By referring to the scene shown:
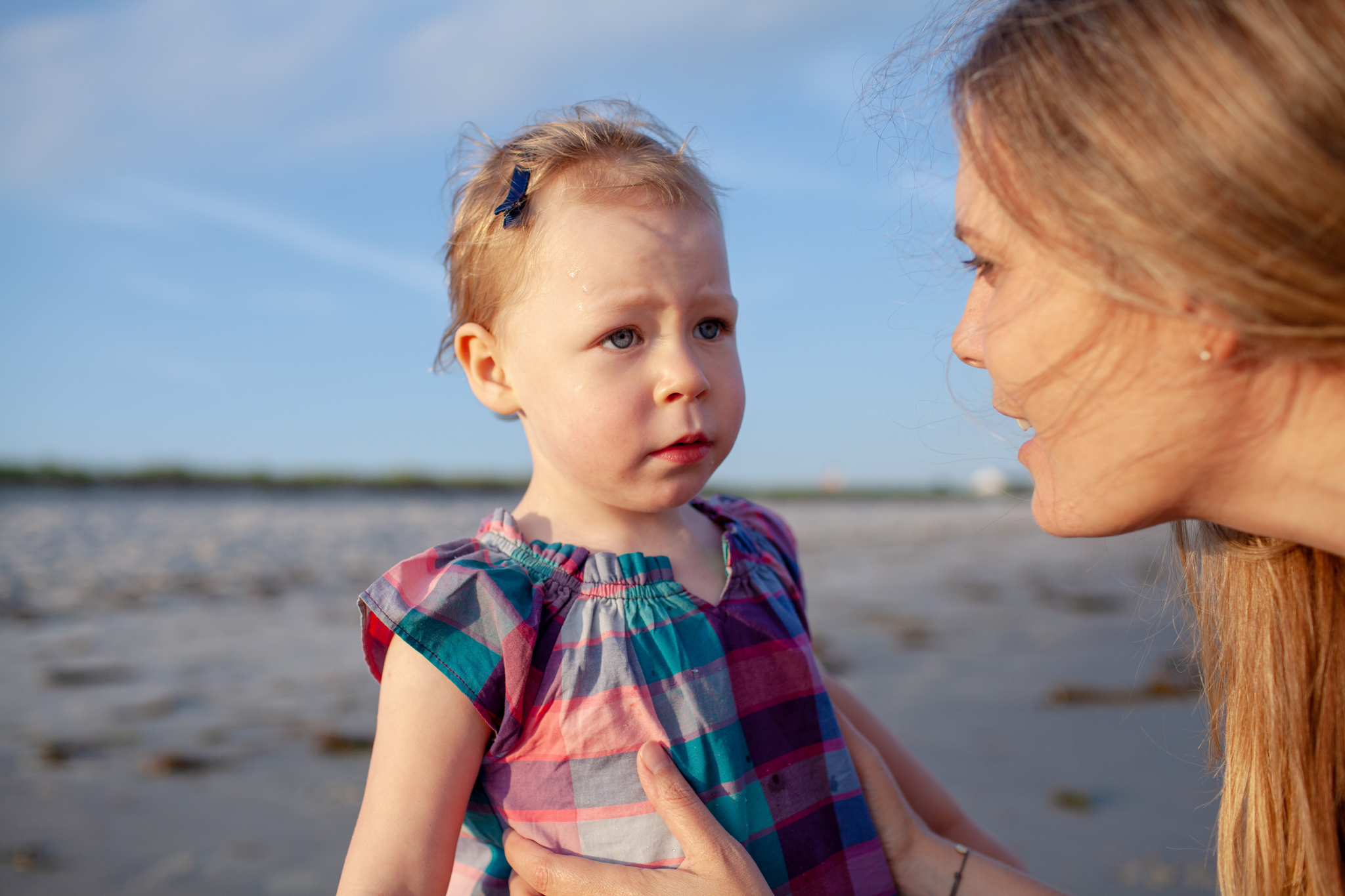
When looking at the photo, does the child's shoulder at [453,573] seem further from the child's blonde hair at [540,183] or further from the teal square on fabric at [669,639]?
the child's blonde hair at [540,183]

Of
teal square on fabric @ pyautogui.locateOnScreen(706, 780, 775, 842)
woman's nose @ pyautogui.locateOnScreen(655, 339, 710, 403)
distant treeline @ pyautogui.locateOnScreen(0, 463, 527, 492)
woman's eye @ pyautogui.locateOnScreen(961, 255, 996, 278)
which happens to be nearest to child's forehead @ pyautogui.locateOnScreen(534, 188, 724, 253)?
woman's nose @ pyautogui.locateOnScreen(655, 339, 710, 403)

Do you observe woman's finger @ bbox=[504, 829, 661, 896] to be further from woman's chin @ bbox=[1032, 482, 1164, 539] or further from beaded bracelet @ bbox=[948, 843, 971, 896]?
woman's chin @ bbox=[1032, 482, 1164, 539]

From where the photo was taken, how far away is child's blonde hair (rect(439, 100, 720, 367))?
5.96ft

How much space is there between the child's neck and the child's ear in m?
0.19

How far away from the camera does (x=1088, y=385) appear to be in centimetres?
142

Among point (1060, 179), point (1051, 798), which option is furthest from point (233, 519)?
point (1060, 179)

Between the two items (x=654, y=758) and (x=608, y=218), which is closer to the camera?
(x=654, y=758)

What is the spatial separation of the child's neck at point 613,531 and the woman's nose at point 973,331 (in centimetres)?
69

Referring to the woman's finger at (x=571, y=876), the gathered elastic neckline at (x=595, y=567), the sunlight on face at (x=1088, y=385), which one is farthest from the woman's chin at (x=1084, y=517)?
the woman's finger at (x=571, y=876)

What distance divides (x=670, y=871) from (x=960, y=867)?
2.34 ft

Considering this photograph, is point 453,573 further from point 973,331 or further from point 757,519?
point 973,331

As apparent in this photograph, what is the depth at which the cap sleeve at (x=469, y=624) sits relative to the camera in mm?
1564

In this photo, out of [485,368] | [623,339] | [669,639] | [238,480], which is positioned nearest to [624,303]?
[623,339]

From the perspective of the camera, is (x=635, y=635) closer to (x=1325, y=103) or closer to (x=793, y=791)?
(x=793, y=791)
